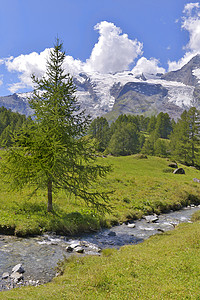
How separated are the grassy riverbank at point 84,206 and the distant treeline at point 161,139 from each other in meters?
17.4

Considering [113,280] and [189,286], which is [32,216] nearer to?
[113,280]

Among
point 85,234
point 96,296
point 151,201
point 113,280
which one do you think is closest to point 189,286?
point 113,280

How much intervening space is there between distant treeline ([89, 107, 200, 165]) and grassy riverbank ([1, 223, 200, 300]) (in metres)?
35.3

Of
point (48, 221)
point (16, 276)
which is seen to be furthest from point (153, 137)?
point (16, 276)

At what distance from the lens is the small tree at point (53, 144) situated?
14375 millimetres

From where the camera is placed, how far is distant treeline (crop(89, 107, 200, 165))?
222 feet

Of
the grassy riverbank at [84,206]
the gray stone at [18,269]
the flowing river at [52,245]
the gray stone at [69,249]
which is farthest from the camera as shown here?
the grassy riverbank at [84,206]

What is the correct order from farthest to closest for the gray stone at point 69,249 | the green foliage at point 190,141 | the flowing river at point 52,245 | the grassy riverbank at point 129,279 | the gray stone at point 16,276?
1. the green foliage at point 190,141
2. the gray stone at point 69,249
3. the flowing river at point 52,245
4. the gray stone at point 16,276
5. the grassy riverbank at point 129,279

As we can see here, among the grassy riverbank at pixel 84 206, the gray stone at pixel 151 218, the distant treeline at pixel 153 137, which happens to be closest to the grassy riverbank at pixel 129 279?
the grassy riverbank at pixel 84 206

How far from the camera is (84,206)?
1961cm

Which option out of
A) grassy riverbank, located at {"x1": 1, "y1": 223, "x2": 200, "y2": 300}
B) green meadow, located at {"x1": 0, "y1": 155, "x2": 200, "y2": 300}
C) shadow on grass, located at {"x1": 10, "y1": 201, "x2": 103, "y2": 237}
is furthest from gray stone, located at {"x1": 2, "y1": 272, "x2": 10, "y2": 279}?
shadow on grass, located at {"x1": 10, "y1": 201, "x2": 103, "y2": 237}

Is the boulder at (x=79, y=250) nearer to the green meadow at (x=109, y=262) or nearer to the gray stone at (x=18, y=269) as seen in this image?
the green meadow at (x=109, y=262)

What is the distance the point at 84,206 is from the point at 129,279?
1289 centimetres

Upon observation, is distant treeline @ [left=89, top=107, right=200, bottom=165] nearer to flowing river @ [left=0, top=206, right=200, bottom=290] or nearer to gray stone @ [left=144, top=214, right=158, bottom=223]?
gray stone @ [left=144, top=214, right=158, bottom=223]
